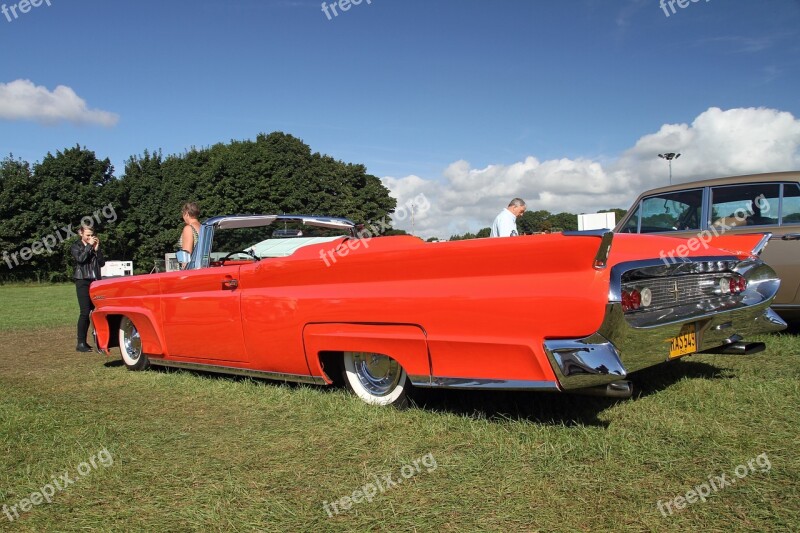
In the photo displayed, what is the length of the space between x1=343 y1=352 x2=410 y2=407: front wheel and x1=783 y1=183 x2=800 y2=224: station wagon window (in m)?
4.43

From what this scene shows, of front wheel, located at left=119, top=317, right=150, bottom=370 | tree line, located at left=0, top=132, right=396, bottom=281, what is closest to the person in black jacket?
front wheel, located at left=119, top=317, right=150, bottom=370

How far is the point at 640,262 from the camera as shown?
311 centimetres

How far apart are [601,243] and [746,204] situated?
13.9ft

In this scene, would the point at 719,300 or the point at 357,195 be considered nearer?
the point at 719,300

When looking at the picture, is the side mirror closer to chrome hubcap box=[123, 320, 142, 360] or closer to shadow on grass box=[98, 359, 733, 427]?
chrome hubcap box=[123, 320, 142, 360]

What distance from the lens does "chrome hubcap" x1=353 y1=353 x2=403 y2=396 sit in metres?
3.80

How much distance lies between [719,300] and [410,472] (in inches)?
91.3

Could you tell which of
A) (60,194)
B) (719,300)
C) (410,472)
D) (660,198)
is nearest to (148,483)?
(410,472)

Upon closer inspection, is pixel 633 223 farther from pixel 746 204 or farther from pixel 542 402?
pixel 542 402

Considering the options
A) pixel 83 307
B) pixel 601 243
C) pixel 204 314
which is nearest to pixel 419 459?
pixel 601 243

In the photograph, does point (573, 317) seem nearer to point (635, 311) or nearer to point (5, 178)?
point (635, 311)

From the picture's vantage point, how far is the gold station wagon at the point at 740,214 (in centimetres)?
573

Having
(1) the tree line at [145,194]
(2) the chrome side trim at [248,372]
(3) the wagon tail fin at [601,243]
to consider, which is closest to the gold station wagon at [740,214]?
(3) the wagon tail fin at [601,243]

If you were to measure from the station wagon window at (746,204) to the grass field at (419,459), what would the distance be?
2.07 meters
